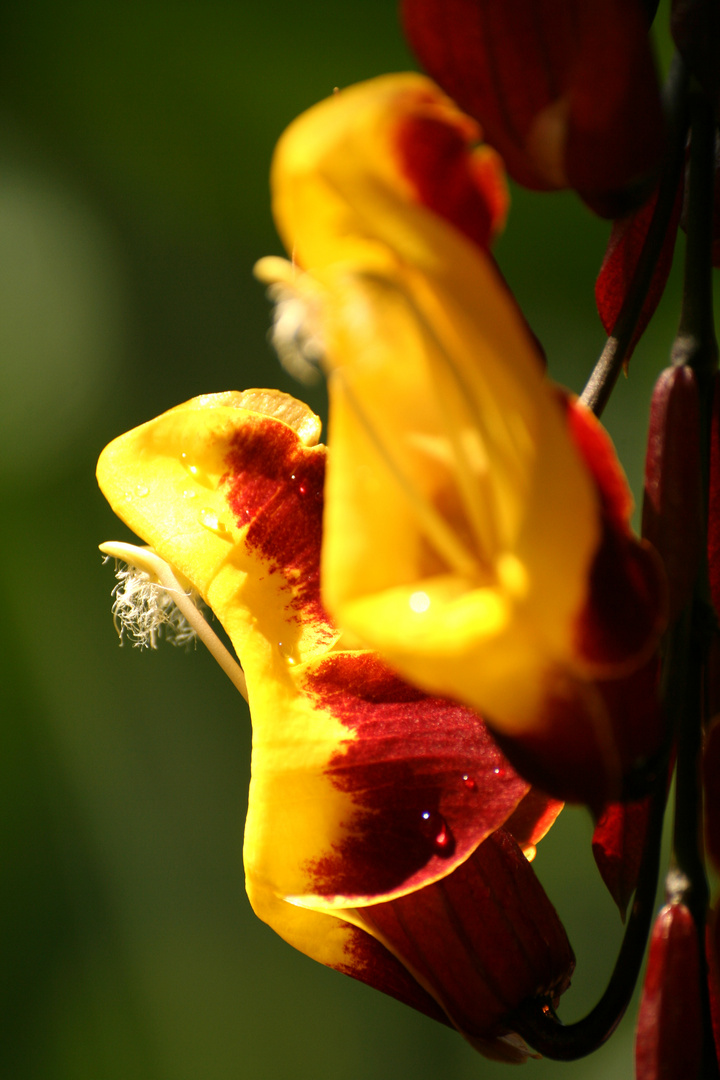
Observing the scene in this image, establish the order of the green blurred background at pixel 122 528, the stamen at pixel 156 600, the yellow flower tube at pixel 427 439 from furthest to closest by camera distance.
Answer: the green blurred background at pixel 122 528
the stamen at pixel 156 600
the yellow flower tube at pixel 427 439

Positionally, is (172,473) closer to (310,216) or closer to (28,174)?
(310,216)

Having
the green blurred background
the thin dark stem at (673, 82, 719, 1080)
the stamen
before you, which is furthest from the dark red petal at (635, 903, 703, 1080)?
the green blurred background

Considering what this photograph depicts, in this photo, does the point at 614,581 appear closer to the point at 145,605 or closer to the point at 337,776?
the point at 337,776

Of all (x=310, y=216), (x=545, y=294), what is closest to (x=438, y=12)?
(x=310, y=216)

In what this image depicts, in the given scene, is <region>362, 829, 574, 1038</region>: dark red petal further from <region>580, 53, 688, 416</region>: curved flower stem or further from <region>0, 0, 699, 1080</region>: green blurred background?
<region>0, 0, 699, 1080</region>: green blurred background

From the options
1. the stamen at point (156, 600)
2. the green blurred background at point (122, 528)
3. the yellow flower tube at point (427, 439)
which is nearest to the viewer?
the yellow flower tube at point (427, 439)

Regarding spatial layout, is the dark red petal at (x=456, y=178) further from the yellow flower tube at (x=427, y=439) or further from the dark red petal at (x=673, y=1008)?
the dark red petal at (x=673, y=1008)

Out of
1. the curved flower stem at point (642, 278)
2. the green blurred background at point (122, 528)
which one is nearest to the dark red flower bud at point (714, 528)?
the curved flower stem at point (642, 278)
